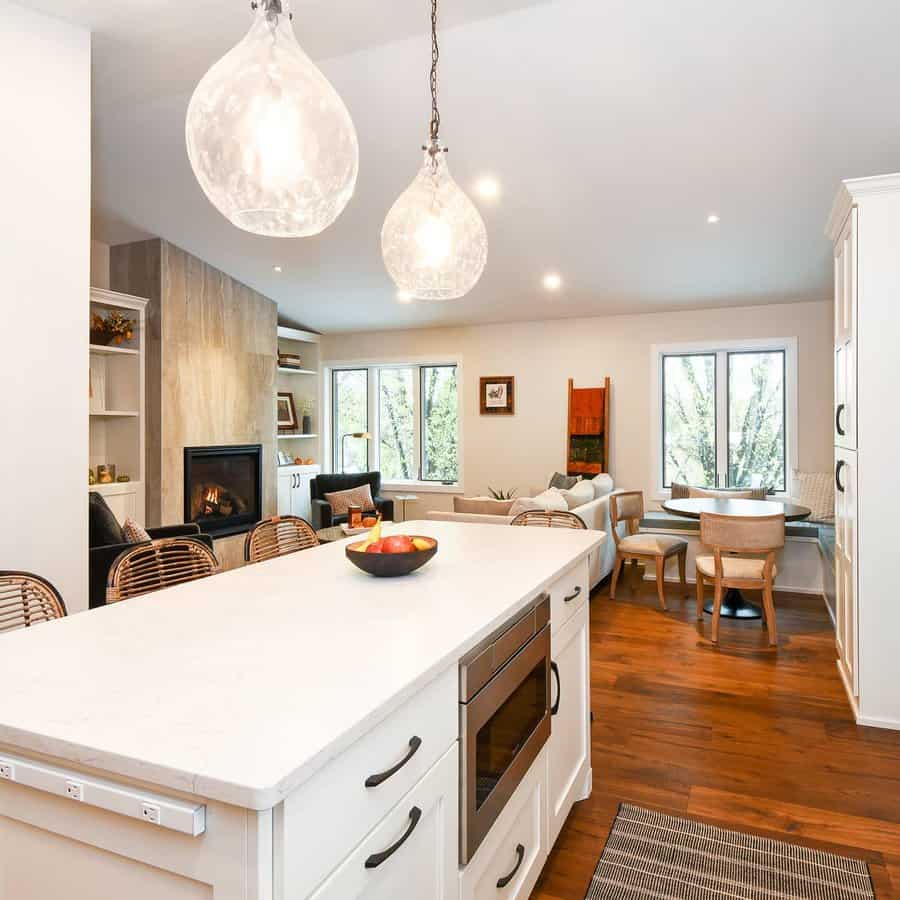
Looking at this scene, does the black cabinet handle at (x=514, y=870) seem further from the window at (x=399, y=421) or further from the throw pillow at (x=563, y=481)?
the window at (x=399, y=421)

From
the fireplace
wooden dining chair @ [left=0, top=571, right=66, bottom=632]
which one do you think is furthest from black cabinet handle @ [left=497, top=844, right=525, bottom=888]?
the fireplace

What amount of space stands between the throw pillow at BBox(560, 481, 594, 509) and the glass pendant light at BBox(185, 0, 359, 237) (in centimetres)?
393

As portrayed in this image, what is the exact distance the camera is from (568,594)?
7.11ft

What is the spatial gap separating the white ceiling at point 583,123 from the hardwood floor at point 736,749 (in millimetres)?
2869

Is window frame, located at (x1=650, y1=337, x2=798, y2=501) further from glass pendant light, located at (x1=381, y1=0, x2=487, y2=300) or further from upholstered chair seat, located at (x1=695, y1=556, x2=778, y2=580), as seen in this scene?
glass pendant light, located at (x1=381, y1=0, x2=487, y2=300)

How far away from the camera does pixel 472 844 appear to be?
1391 mm

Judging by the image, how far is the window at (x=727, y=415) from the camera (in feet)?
20.7

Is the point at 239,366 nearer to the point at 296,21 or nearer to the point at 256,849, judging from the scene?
the point at 296,21

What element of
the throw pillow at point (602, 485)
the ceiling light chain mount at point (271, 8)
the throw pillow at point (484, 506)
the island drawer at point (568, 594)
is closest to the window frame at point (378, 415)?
the throw pillow at point (602, 485)

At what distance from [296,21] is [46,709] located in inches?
125

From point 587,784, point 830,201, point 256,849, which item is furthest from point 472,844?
point 830,201

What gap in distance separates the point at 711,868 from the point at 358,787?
5.34 feet

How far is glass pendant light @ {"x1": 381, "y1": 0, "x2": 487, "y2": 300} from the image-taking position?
2.15m

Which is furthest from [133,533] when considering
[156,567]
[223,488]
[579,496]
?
[579,496]
